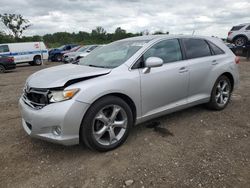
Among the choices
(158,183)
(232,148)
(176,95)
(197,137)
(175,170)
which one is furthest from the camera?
(176,95)

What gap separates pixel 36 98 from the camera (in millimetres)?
3160

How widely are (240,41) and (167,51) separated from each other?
48.8ft

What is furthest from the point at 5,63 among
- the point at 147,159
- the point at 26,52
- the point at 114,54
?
the point at 147,159

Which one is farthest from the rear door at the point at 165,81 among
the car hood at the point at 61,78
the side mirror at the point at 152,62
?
the car hood at the point at 61,78

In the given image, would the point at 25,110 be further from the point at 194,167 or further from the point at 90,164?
the point at 194,167

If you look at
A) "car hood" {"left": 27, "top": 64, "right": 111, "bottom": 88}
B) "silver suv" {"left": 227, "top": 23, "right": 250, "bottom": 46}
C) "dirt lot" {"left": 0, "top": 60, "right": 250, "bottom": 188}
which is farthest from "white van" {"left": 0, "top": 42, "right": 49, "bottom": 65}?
"car hood" {"left": 27, "top": 64, "right": 111, "bottom": 88}

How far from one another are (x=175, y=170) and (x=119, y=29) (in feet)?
182

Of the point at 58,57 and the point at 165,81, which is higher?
the point at 165,81

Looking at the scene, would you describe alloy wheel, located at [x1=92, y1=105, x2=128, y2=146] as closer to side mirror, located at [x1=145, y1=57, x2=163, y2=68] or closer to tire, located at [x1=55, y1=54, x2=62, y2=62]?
side mirror, located at [x1=145, y1=57, x2=163, y2=68]

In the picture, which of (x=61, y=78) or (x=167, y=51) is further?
(x=167, y=51)

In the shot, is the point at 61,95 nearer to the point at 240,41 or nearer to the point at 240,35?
the point at 240,35

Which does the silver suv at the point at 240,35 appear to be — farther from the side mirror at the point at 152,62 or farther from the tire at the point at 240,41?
the side mirror at the point at 152,62

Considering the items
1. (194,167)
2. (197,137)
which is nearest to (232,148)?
(197,137)

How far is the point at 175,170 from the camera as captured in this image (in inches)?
112
